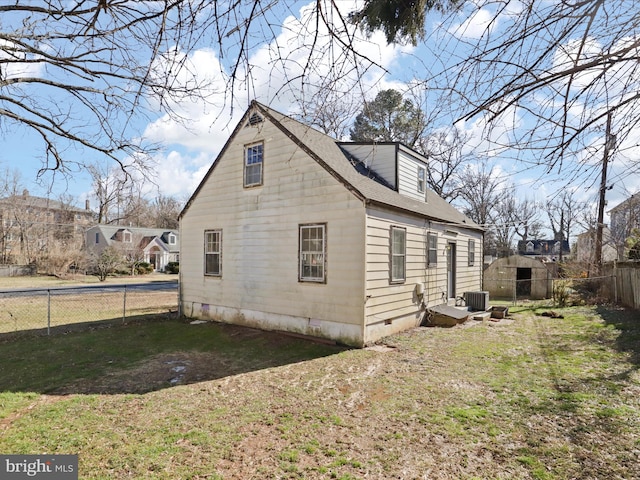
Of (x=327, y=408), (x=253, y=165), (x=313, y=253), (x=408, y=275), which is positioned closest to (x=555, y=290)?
(x=408, y=275)

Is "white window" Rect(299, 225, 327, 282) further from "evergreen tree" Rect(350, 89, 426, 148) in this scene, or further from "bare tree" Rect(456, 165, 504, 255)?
"bare tree" Rect(456, 165, 504, 255)

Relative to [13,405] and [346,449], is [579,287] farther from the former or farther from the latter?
[13,405]

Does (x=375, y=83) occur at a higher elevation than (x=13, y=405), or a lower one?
higher

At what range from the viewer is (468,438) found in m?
4.00

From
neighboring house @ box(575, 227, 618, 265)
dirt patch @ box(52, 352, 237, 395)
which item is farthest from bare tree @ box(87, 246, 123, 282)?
neighboring house @ box(575, 227, 618, 265)

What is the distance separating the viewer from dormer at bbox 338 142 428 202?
35.0ft

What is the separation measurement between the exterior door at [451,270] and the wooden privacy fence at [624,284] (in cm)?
580

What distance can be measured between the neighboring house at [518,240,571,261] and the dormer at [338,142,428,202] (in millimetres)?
43076

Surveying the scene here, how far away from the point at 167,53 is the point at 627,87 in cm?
376

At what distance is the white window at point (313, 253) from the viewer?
8.62 meters

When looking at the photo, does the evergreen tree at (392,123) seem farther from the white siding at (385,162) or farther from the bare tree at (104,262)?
the bare tree at (104,262)

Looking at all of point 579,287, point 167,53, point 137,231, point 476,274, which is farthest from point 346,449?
point 137,231

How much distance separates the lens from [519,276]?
21156 millimetres

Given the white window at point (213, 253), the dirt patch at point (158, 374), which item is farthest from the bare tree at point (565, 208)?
the white window at point (213, 253)
